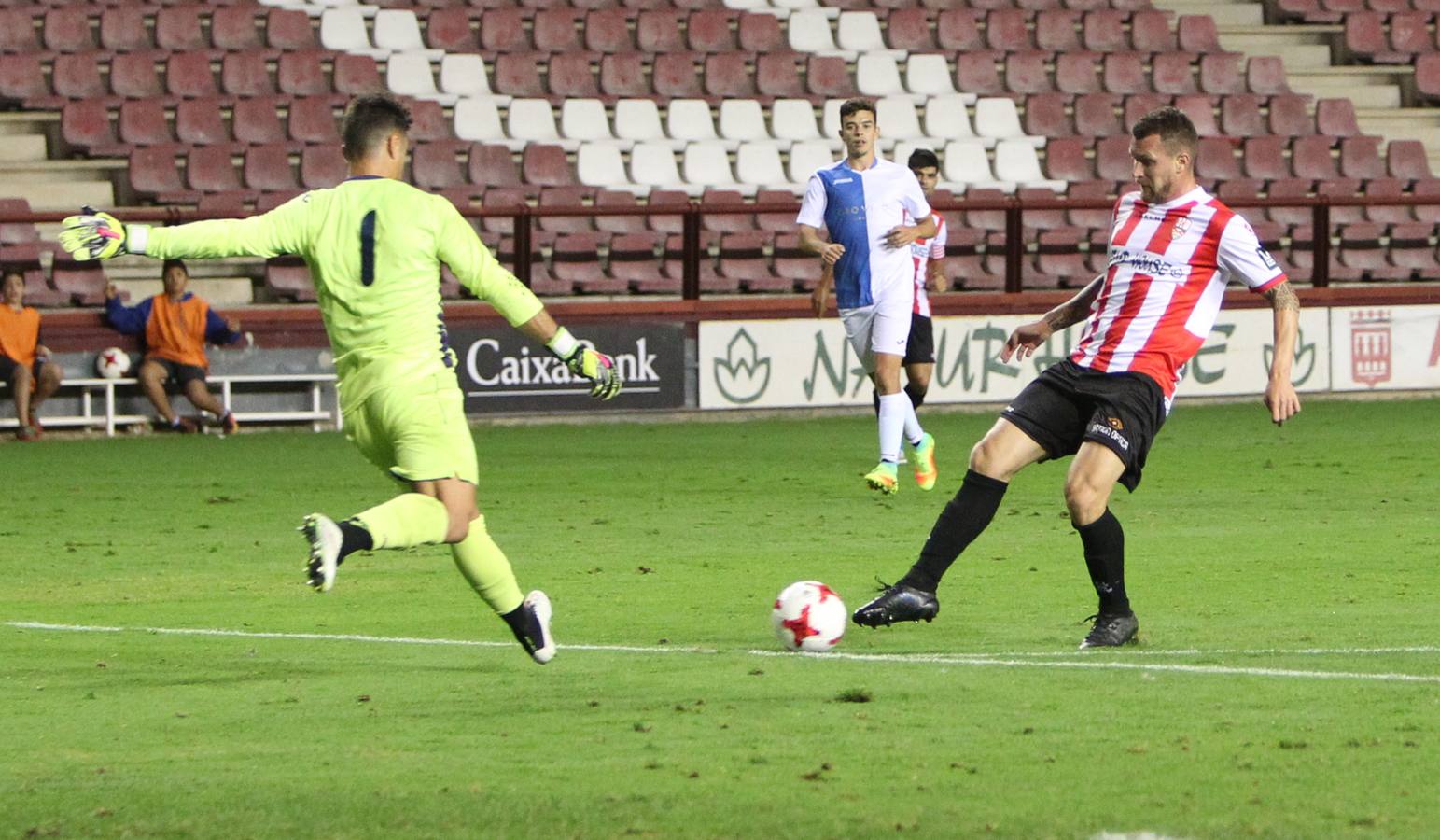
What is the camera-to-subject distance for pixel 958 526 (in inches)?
292

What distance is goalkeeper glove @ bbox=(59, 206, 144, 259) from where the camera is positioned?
6297mm

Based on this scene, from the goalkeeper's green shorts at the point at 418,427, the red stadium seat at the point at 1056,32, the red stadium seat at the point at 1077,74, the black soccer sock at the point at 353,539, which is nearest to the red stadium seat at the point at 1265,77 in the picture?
the red stadium seat at the point at 1077,74

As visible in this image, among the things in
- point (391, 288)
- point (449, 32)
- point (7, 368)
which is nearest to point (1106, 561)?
point (391, 288)

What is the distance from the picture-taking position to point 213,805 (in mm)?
4973

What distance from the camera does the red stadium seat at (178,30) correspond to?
2162 cm

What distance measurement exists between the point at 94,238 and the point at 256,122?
14.9 m

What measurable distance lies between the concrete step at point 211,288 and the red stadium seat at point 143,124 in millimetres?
1712

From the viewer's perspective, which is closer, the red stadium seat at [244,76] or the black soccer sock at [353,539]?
the black soccer sock at [353,539]

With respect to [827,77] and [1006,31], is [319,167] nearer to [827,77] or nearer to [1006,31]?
[827,77]

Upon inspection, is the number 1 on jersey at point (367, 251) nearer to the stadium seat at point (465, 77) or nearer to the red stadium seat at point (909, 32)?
the stadium seat at point (465, 77)

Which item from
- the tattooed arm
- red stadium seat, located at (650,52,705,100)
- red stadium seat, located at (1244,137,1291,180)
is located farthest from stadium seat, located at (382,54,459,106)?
the tattooed arm

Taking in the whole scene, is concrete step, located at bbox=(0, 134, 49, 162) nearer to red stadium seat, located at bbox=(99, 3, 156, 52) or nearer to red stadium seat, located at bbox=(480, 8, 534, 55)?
red stadium seat, located at bbox=(99, 3, 156, 52)

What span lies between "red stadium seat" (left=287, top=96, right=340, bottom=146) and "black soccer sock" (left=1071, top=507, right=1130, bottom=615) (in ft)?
47.8

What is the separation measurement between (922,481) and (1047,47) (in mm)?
12903
